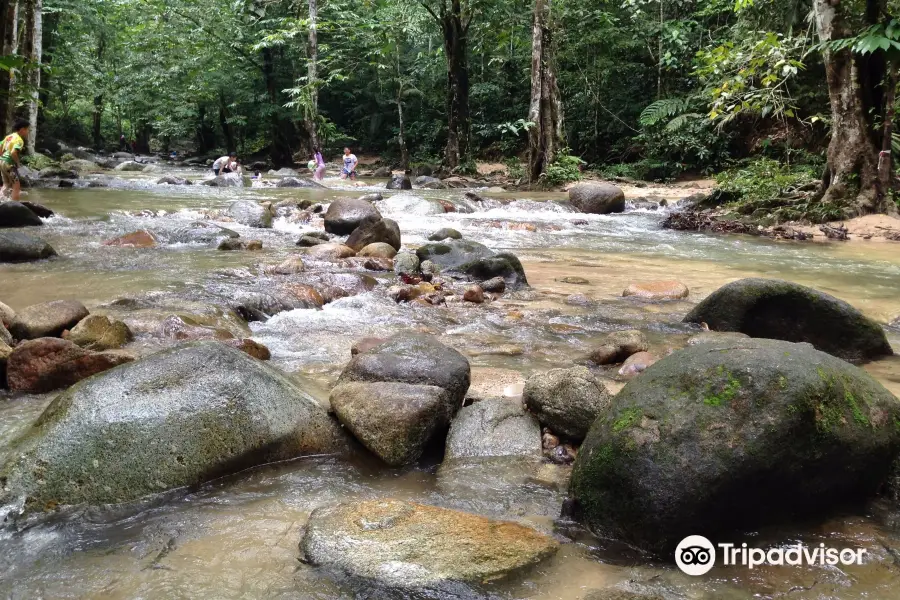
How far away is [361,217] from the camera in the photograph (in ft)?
34.4

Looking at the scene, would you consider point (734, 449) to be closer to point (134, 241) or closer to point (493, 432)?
point (493, 432)

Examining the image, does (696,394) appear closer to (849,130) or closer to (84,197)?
(849,130)

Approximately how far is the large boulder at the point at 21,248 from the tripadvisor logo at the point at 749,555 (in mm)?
7821

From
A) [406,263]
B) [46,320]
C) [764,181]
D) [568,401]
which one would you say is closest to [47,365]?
[46,320]

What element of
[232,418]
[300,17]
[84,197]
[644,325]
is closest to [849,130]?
[644,325]

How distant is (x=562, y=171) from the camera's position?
1875cm

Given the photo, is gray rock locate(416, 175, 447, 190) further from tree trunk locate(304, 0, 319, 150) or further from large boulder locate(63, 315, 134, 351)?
large boulder locate(63, 315, 134, 351)

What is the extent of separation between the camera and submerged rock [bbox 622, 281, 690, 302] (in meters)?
6.45

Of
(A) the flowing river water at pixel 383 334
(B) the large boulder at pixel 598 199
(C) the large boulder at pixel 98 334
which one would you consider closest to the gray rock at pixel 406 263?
(A) the flowing river water at pixel 383 334

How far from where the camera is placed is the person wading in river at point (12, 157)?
10586mm

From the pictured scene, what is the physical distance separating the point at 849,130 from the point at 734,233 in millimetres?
2622

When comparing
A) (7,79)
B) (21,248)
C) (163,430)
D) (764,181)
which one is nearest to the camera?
(163,430)

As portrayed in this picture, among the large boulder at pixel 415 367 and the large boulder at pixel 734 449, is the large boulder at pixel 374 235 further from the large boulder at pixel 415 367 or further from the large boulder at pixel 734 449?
the large boulder at pixel 734 449

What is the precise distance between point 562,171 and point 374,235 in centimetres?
1104
